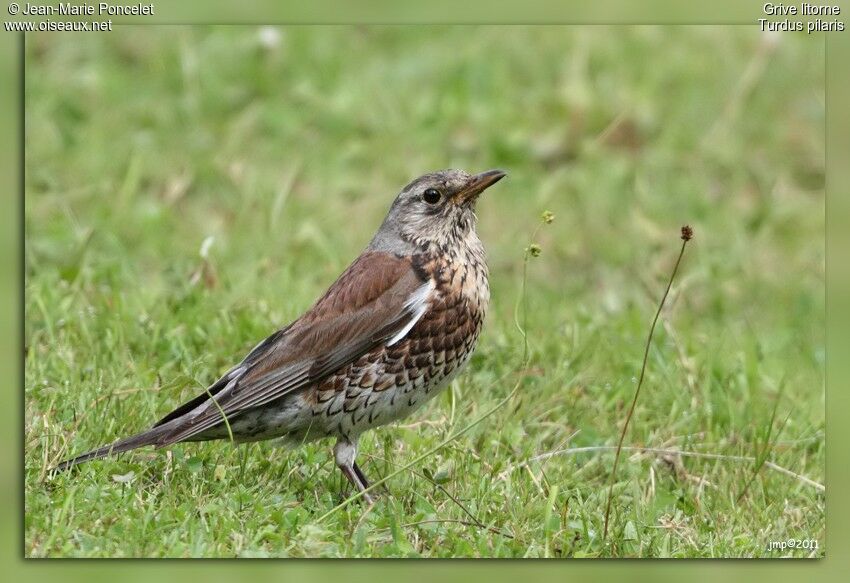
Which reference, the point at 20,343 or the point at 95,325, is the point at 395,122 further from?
the point at 20,343

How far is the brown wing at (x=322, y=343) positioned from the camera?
564 cm

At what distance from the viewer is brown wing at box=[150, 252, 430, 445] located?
5641 mm

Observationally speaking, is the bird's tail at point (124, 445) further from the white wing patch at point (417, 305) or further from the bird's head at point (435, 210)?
the bird's head at point (435, 210)

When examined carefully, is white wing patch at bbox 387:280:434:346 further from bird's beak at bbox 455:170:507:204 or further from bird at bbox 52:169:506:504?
bird's beak at bbox 455:170:507:204

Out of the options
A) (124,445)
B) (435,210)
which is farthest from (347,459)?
(435,210)

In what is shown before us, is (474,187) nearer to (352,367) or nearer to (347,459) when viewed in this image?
(352,367)

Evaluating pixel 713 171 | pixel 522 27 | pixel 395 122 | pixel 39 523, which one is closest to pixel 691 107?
pixel 713 171

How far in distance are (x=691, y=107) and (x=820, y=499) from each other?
451 centimetres

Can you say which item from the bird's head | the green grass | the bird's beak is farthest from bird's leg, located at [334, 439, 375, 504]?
the bird's beak

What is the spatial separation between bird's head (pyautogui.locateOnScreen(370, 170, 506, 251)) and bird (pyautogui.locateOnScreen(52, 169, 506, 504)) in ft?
0.46

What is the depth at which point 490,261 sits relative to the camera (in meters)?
8.73

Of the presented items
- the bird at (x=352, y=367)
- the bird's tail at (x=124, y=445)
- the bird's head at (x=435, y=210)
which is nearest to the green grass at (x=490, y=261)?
the bird's tail at (x=124, y=445)

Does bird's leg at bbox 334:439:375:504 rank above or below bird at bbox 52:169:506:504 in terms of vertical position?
below

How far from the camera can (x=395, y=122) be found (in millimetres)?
9719
